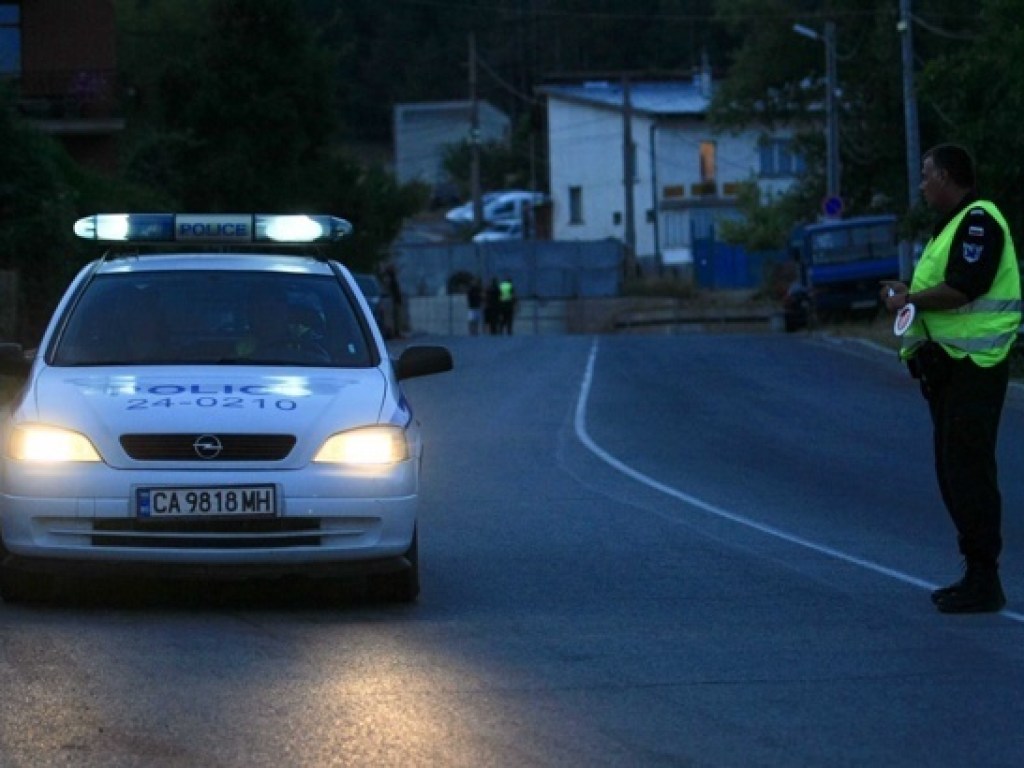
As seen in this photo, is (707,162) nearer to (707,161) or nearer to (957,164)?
(707,161)

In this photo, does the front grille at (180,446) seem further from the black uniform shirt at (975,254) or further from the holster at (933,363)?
the black uniform shirt at (975,254)

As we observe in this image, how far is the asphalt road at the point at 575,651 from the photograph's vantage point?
6.57 meters

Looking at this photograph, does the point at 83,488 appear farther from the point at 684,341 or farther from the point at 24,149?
the point at 684,341

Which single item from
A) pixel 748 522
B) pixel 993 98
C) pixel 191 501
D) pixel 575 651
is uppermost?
pixel 993 98

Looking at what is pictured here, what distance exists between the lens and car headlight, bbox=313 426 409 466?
352 inches

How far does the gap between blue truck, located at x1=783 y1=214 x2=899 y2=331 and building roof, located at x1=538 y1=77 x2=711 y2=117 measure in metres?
31.2

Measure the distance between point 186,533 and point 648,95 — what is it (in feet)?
276

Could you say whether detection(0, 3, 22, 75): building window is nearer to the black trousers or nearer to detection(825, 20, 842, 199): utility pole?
detection(825, 20, 842, 199): utility pole

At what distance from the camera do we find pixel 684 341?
143 ft

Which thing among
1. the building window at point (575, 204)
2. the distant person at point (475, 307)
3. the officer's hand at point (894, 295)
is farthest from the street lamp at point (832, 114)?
the officer's hand at point (894, 295)

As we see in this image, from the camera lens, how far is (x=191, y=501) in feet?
28.7

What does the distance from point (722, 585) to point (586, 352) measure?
2921cm

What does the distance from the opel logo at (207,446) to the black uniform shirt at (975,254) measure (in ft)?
9.90

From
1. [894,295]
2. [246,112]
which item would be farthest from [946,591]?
[246,112]
